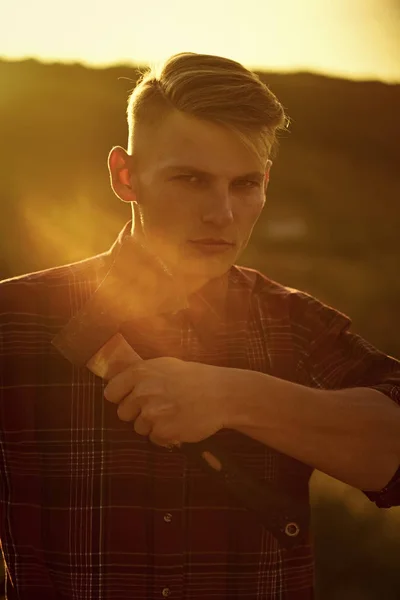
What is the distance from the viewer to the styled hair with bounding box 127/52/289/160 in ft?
8.87

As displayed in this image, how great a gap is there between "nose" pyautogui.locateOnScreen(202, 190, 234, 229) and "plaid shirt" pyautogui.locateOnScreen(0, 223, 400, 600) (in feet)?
1.30

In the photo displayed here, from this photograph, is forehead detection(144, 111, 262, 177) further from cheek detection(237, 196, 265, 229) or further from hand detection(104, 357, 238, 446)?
hand detection(104, 357, 238, 446)

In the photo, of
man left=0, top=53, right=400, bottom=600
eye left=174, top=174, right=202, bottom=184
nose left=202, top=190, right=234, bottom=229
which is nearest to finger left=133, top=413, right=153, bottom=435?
man left=0, top=53, right=400, bottom=600

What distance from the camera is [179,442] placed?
2.49 meters

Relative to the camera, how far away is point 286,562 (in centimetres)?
284

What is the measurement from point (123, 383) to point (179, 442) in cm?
25

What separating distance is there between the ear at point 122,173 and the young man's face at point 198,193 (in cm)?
12

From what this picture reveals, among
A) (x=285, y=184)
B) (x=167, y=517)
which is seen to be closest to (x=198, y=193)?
(x=167, y=517)

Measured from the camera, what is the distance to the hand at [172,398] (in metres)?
2.39

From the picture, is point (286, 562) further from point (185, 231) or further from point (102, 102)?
point (102, 102)

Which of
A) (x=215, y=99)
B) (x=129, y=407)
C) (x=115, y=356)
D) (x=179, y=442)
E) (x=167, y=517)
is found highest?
(x=215, y=99)

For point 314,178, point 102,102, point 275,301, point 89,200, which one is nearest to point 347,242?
point 314,178

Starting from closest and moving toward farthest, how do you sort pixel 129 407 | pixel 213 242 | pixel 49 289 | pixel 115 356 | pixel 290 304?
pixel 129 407, pixel 115 356, pixel 213 242, pixel 49 289, pixel 290 304

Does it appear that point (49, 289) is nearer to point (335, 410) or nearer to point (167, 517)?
point (167, 517)
